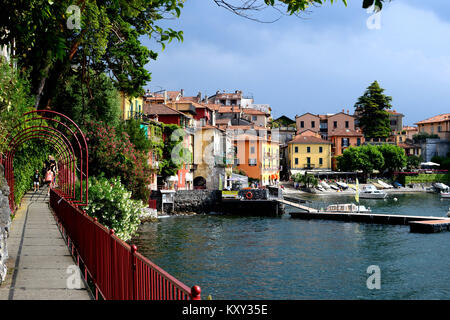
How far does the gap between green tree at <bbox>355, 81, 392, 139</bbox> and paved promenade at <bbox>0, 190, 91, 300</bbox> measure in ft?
317

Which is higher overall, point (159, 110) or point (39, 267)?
point (159, 110)

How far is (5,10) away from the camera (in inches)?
233

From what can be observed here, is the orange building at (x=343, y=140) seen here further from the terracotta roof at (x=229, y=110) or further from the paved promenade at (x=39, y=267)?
the paved promenade at (x=39, y=267)

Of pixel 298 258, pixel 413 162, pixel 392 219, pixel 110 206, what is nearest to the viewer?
pixel 110 206

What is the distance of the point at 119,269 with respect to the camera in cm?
611

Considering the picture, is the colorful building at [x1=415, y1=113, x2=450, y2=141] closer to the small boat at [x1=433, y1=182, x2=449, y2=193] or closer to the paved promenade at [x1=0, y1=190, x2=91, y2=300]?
the small boat at [x1=433, y1=182, x2=449, y2=193]

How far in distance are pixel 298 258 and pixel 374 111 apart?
8138cm

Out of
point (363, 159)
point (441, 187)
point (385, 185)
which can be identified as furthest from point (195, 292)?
point (441, 187)

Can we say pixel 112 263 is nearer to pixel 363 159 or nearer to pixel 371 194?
pixel 371 194

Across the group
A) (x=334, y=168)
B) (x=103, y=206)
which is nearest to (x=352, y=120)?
(x=334, y=168)

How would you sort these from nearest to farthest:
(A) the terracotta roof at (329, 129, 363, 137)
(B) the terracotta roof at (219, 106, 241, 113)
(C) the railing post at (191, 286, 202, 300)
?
(C) the railing post at (191, 286, 202, 300) < (B) the terracotta roof at (219, 106, 241, 113) < (A) the terracotta roof at (329, 129, 363, 137)

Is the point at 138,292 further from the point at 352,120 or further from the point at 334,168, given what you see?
the point at 352,120

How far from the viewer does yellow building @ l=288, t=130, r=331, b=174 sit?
100 metres

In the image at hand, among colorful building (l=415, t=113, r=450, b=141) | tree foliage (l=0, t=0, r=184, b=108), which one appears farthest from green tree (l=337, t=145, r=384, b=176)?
tree foliage (l=0, t=0, r=184, b=108)
